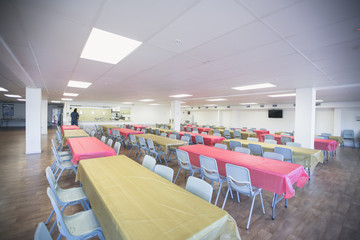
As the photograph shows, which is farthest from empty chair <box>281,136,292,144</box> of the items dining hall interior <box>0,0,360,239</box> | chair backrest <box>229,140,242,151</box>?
chair backrest <box>229,140,242,151</box>

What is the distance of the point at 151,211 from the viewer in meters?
1.49

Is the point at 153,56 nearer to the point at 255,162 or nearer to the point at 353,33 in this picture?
the point at 353,33

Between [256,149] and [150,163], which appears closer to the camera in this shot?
[150,163]

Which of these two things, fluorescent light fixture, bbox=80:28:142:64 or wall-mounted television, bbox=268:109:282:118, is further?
wall-mounted television, bbox=268:109:282:118

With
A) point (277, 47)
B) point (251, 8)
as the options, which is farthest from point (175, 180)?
point (251, 8)

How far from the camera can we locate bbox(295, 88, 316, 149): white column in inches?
210

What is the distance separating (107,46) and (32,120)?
6.04 meters

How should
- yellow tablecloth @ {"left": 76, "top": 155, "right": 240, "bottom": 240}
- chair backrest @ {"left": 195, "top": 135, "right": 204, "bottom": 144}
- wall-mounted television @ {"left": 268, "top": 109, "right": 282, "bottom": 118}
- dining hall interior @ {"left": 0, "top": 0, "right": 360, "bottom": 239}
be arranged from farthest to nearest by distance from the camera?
wall-mounted television @ {"left": 268, "top": 109, "right": 282, "bottom": 118} < chair backrest @ {"left": 195, "top": 135, "right": 204, "bottom": 144} < dining hall interior @ {"left": 0, "top": 0, "right": 360, "bottom": 239} < yellow tablecloth @ {"left": 76, "top": 155, "right": 240, "bottom": 240}

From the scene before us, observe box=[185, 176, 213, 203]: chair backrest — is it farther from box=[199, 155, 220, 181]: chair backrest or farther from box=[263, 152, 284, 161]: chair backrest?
box=[263, 152, 284, 161]: chair backrest

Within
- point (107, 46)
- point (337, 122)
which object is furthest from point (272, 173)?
point (337, 122)

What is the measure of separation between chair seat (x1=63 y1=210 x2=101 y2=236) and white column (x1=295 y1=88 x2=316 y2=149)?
20.7ft

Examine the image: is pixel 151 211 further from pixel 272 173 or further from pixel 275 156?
pixel 275 156

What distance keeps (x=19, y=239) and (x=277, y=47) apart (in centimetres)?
424

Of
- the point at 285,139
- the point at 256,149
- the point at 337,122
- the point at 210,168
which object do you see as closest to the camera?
the point at 210,168
